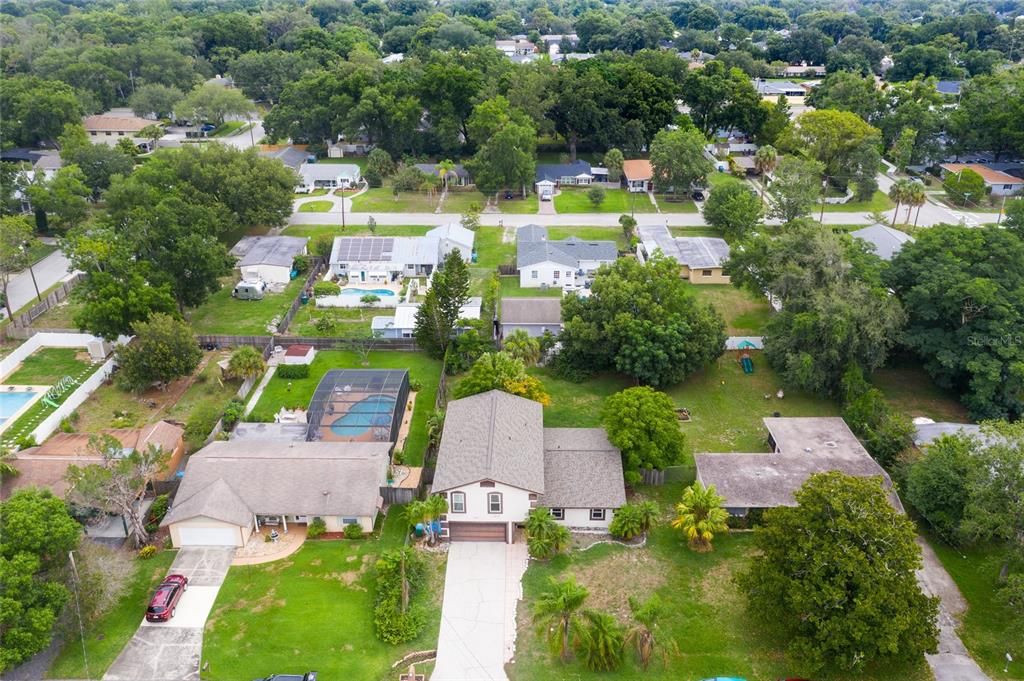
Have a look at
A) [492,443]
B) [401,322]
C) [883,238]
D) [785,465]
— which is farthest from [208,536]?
[883,238]

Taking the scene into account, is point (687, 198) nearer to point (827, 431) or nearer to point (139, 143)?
point (827, 431)

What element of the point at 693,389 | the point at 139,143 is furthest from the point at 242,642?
the point at 139,143

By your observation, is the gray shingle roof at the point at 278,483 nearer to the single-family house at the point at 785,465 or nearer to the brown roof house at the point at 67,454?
the brown roof house at the point at 67,454

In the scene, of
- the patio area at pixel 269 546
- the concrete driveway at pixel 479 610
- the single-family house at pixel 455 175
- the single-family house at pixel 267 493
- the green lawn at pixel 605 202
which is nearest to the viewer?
the concrete driveway at pixel 479 610

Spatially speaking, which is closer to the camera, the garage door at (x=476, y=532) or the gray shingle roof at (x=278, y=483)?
the gray shingle roof at (x=278, y=483)

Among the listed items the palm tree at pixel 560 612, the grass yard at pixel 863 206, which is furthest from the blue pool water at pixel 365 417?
the grass yard at pixel 863 206

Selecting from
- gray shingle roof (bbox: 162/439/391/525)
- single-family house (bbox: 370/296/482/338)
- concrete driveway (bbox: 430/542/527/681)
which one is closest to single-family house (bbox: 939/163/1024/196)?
single-family house (bbox: 370/296/482/338)

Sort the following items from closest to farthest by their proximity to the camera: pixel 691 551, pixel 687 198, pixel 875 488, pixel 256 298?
pixel 875 488, pixel 691 551, pixel 256 298, pixel 687 198
